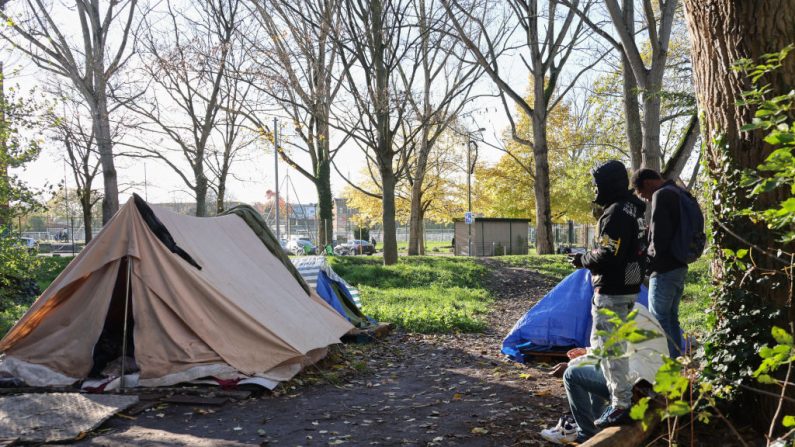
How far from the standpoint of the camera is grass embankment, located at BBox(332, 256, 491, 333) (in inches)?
399

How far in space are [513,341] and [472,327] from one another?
8.34ft

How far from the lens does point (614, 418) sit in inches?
135

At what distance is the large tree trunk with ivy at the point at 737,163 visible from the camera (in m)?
3.44

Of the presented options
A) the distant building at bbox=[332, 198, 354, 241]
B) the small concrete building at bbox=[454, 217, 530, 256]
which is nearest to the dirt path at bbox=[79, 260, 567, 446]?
the small concrete building at bbox=[454, 217, 530, 256]

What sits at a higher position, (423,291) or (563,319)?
(563,319)

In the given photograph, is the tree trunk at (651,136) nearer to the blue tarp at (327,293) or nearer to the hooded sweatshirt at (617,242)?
the blue tarp at (327,293)

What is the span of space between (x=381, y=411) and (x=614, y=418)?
2397mm

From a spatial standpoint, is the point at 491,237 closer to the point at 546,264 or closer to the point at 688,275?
the point at 546,264

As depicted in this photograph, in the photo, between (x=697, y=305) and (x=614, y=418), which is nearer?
(x=614, y=418)

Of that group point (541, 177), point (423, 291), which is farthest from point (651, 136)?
point (541, 177)

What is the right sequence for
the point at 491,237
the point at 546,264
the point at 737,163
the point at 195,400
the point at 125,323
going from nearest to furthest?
the point at 737,163 → the point at 195,400 → the point at 125,323 → the point at 546,264 → the point at 491,237

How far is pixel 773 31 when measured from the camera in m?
3.47

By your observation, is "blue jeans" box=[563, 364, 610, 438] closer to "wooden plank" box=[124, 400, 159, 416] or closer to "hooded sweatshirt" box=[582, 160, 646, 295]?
"hooded sweatshirt" box=[582, 160, 646, 295]

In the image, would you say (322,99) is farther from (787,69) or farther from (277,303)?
(787,69)
